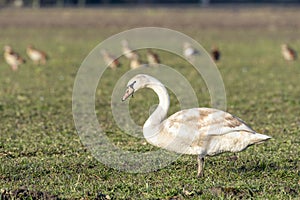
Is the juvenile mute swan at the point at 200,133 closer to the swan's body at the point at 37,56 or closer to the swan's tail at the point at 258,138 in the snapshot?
the swan's tail at the point at 258,138

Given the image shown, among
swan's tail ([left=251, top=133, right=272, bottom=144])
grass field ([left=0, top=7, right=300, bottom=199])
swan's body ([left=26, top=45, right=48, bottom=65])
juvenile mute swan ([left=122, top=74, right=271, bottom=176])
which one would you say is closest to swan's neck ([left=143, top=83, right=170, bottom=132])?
juvenile mute swan ([left=122, top=74, right=271, bottom=176])

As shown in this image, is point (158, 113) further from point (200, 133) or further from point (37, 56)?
point (37, 56)

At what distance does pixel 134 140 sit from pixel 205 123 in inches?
131

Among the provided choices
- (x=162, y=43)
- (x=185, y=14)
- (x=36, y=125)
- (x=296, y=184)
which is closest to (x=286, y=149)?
(x=296, y=184)

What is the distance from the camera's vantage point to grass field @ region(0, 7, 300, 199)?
7855mm

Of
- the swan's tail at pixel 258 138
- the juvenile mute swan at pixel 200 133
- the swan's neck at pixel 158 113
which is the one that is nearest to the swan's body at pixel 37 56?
the swan's neck at pixel 158 113

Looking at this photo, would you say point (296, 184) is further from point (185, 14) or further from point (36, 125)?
point (185, 14)

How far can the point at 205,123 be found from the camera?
821 cm

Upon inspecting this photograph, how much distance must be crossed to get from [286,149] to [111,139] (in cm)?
283

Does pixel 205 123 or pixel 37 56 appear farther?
pixel 37 56

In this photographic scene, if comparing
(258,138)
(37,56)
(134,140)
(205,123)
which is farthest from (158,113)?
(37,56)

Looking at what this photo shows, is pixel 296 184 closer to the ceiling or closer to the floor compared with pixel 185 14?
closer to the ceiling

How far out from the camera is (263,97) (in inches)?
674

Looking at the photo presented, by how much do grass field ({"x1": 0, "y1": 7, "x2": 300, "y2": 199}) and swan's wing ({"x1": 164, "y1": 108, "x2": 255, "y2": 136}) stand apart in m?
0.59
